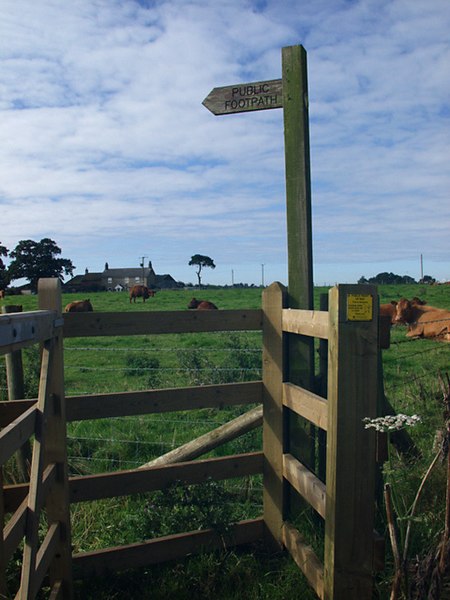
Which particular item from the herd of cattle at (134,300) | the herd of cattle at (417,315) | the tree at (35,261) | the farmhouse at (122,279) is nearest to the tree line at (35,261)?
the tree at (35,261)

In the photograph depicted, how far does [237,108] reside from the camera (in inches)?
162

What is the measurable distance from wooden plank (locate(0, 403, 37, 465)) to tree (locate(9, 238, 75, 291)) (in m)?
68.3

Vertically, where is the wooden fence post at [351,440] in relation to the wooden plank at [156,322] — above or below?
below

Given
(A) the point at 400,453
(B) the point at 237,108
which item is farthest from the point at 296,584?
(B) the point at 237,108

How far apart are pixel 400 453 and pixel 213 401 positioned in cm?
145

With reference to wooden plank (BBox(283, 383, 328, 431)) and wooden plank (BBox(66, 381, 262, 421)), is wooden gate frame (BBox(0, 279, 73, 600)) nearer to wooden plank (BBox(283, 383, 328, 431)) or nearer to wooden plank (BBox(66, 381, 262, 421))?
wooden plank (BBox(66, 381, 262, 421))

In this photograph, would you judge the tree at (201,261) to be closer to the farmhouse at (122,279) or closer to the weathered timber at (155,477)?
the farmhouse at (122,279)

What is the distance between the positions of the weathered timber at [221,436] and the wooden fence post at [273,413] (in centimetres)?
13

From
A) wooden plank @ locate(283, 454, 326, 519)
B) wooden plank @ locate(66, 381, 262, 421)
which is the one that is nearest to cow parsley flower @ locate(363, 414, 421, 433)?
wooden plank @ locate(283, 454, 326, 519)

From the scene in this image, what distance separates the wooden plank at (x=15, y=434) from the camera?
1.86m

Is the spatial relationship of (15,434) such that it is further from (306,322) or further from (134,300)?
(134,300)

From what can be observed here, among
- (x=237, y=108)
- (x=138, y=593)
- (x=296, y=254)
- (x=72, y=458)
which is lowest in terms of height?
(x=138, y=593)

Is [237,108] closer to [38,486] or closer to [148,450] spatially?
[38,486]

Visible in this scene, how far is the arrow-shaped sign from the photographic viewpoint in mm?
3980
